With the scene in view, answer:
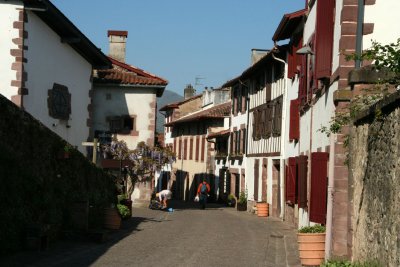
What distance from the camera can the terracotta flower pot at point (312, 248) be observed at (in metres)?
12.1

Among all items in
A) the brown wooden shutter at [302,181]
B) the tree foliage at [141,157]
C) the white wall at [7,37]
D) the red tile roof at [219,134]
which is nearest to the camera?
the brown wooden shutter at [302,181]

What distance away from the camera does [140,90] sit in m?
32.4

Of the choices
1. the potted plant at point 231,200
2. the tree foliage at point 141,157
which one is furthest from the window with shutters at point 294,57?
the potted plant at point 231,200

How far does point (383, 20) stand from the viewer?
11.5 metres

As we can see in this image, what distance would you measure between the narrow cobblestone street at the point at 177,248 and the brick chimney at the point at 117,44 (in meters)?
16.3

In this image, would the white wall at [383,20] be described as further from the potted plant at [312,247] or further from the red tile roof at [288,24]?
the red tile roof at [288,24]

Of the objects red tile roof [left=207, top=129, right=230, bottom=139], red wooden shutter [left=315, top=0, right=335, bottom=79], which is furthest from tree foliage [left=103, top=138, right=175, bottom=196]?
red wooden shutter [left=315, top=0, right=335, bottom=79]

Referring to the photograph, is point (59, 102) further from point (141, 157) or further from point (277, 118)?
point (277, 118)

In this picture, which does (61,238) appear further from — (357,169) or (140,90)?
(140,90)

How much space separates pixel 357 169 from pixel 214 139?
32917mm

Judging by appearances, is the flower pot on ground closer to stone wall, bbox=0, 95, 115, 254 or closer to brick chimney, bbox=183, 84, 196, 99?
stone wall, bbox=0, 95, 115, 254

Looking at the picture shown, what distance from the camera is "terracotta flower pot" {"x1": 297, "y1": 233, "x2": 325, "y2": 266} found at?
12.1m

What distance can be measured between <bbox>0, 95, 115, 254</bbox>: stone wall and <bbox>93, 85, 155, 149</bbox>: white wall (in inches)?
592

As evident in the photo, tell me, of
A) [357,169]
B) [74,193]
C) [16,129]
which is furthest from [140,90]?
[357,169]
